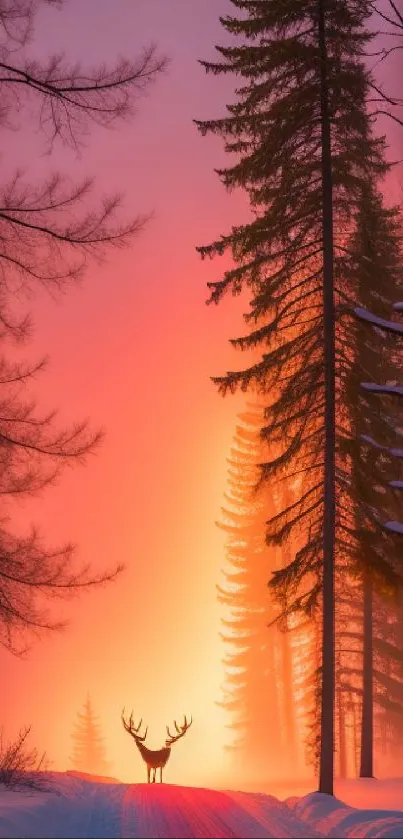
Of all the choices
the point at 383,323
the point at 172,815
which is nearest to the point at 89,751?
the point at 172,815

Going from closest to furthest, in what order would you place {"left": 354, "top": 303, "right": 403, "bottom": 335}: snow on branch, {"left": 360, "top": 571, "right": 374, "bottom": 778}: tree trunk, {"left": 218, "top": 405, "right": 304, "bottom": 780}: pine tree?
{"left": 354, "top": 303, "right": 403, "bottom": 335}: snow on branch < {"left": 360, "top": 571, "right": 374, "bottom": 778}: tree trunk < {"left": 218, "top": 405, "right": 304, "bottom": 780}: pine tree

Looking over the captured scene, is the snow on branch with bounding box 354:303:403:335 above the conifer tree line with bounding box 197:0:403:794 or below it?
below

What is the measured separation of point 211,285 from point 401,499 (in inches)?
251

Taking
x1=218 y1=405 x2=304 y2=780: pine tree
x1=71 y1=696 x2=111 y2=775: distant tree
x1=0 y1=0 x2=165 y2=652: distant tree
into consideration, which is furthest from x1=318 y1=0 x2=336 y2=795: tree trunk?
x1=71 y1=696 x2=111 y2=775: distant tree

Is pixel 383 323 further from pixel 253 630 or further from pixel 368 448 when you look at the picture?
pixel 253 630

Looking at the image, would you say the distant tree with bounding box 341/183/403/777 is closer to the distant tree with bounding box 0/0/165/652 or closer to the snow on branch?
the snow on branch

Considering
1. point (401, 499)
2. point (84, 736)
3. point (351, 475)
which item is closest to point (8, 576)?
point (351, 475)

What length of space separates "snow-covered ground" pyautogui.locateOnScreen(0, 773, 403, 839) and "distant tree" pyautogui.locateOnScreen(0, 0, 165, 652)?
258 cm

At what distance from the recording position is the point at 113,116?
1141 centimetres

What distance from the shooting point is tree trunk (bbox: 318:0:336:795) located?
15.4m

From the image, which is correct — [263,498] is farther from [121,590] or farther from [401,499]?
[121,590]

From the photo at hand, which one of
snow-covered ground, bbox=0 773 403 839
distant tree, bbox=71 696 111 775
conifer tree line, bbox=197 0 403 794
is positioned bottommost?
snow-covered ground, bbox=0 773 403 839

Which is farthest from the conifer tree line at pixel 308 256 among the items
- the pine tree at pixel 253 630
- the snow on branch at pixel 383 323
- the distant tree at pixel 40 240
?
the pine tree at pixel 253 630

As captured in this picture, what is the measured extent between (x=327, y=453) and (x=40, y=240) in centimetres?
730
